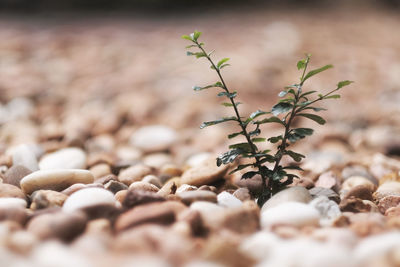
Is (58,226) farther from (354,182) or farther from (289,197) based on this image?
(354,182)

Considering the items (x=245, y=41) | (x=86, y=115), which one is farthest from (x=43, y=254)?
(x=245, y=41)

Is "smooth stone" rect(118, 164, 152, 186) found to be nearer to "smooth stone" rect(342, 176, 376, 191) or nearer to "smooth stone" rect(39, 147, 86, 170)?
"smooth stone" rect(39, 147, 86, 170)

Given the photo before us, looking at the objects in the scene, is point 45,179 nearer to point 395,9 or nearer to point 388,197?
point 388,197

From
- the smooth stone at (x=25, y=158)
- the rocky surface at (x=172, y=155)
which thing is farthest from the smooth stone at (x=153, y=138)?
the smooth stone at (x=25, y=158)

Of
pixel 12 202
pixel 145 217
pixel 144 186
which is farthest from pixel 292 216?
pixel 12 202

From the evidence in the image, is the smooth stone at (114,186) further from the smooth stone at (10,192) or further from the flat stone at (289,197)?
the flat stone at (289,197)

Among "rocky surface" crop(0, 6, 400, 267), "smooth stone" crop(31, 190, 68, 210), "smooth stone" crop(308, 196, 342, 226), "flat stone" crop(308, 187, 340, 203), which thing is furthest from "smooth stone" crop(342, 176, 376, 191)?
"smooth stone" crop(31, 190, 68, 210)
